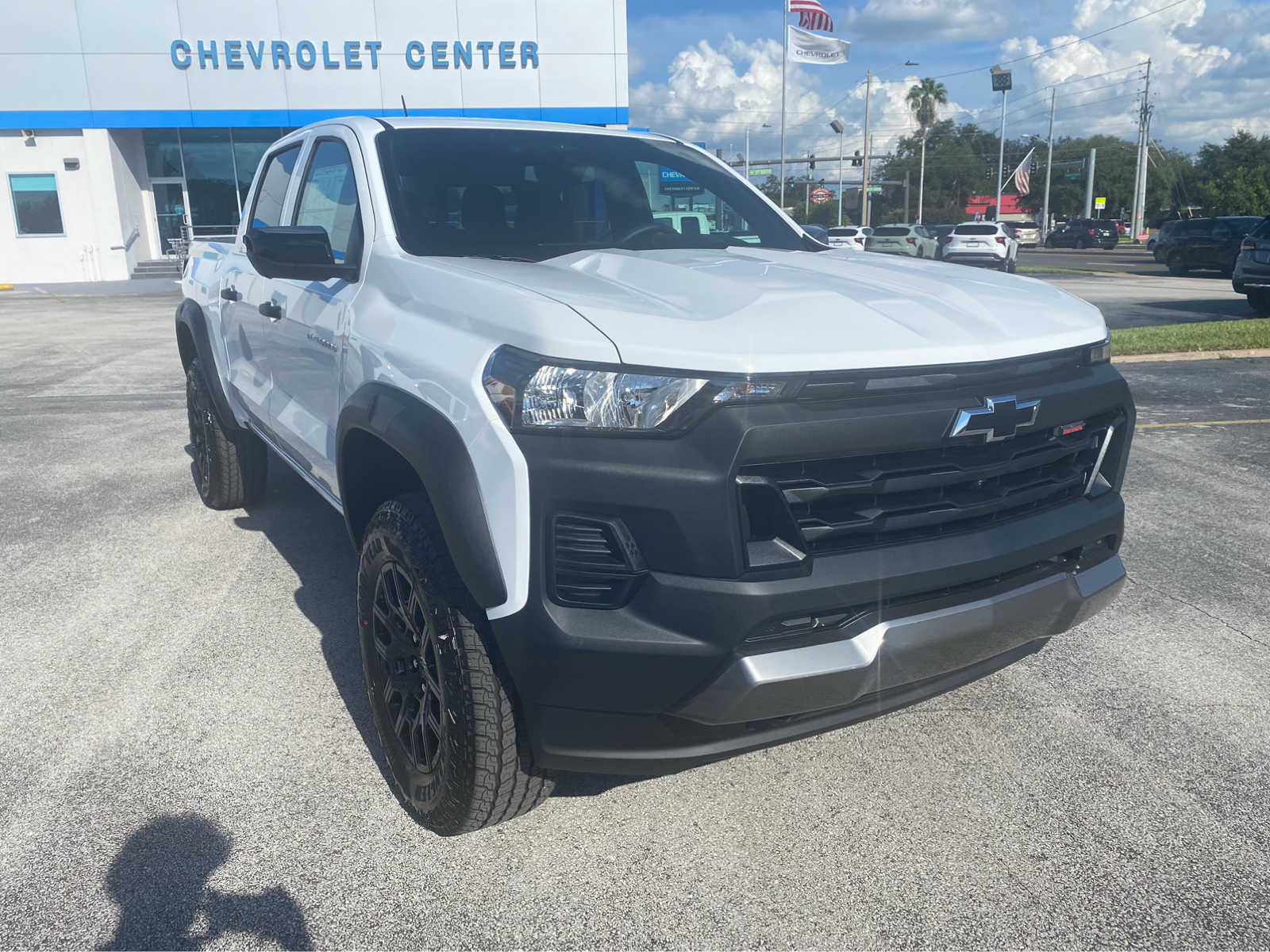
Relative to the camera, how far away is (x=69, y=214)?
2752 cm

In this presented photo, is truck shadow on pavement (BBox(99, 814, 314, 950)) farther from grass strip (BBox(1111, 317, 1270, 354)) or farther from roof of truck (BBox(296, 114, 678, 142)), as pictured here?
grass strip (BBox(1111, 317, 1270, 354))

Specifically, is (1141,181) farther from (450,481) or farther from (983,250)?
(450,481)

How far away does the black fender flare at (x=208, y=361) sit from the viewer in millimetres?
4930

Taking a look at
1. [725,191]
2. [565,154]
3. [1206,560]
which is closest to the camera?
[565,154]

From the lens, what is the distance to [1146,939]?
2225 millimetres

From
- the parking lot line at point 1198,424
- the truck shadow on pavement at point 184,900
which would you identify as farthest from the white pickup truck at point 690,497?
the parking lot line at point 1198,424

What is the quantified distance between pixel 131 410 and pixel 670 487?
8.00 meters

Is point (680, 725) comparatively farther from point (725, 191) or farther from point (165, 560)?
point (165, 560)

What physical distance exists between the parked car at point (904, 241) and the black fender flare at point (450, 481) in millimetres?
29208

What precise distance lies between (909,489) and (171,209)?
31.6m

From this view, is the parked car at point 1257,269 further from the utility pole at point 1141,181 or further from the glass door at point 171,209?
the utility pole at point 1141,181

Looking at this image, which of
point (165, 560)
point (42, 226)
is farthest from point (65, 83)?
point (165, 560)

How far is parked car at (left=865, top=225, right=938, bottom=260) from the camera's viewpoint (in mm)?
31625

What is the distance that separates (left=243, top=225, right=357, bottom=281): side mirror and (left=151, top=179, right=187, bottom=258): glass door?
2888 centimetres
